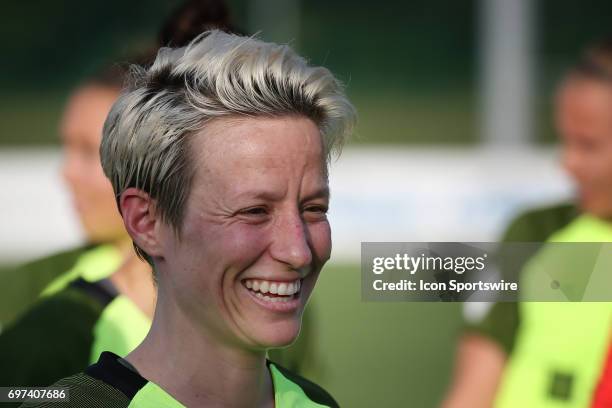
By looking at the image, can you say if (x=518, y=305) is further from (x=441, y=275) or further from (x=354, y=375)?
(x=354, y=375)

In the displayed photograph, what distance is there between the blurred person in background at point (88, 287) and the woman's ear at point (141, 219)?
0.25 m

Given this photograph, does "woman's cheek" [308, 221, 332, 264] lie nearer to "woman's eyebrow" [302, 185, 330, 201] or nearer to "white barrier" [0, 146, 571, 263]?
"woman's eyebrow" [302, 185, 330, 201]

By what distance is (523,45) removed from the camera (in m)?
8.51

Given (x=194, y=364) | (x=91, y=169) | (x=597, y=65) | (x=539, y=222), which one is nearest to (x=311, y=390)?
(x=194, y=364)

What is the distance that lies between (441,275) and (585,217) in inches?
30.4

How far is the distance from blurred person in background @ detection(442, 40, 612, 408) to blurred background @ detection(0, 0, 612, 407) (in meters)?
3.91

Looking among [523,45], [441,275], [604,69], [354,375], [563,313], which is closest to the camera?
[441,275]

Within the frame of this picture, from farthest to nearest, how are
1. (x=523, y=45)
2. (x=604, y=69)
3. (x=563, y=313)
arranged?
(x=523, y=45)
(x=604, y=69)
(x=563, y=313)

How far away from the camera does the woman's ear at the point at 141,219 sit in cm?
124

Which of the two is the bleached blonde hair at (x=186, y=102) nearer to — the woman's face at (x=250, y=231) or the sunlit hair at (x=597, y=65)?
the woman's face at (x=250, y=231)

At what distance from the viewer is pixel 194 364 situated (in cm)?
124

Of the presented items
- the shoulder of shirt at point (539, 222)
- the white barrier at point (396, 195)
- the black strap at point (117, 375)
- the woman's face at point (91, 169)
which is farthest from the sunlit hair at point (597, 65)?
the white barrier at point (396, 195)

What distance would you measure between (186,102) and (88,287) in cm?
67

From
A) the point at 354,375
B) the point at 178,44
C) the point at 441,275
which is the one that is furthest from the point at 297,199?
the point at 354,375
